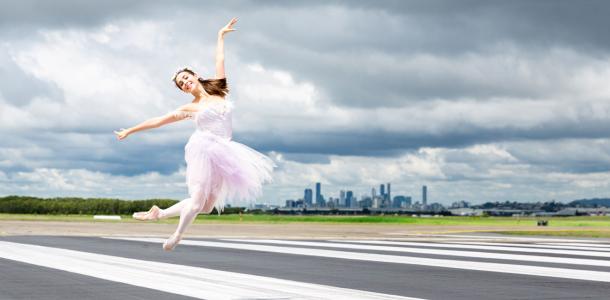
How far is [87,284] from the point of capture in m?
14.3

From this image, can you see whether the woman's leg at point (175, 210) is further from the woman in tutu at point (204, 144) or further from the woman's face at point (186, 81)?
the woman's face at point (186, 81)

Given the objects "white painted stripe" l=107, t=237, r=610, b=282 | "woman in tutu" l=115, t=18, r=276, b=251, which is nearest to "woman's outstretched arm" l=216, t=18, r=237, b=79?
"woman in tutu" l=115, t=18, r=276, b=251

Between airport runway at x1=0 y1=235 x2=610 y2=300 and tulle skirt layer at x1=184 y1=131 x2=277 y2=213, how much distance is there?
625 centimetres

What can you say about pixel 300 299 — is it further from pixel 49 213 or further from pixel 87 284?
pixel 49 213

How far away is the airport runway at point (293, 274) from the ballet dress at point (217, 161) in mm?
6329

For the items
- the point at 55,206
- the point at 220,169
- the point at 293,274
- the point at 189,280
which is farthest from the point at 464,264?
the point at 55,206

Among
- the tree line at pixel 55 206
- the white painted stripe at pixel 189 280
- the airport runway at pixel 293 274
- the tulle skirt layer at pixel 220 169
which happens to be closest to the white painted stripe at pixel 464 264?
the airport runway at pixel 293 274

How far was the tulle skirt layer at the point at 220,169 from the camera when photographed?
222 inches

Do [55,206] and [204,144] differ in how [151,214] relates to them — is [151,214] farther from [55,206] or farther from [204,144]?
[55,206]

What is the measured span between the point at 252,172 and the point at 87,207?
109 metres

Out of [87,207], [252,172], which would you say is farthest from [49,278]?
[87,207]

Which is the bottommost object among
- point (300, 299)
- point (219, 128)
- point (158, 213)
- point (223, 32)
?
point (300, 299)

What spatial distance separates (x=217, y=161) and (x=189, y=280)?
9.67 meters

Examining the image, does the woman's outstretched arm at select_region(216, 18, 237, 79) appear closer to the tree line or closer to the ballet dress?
the ballet dress
